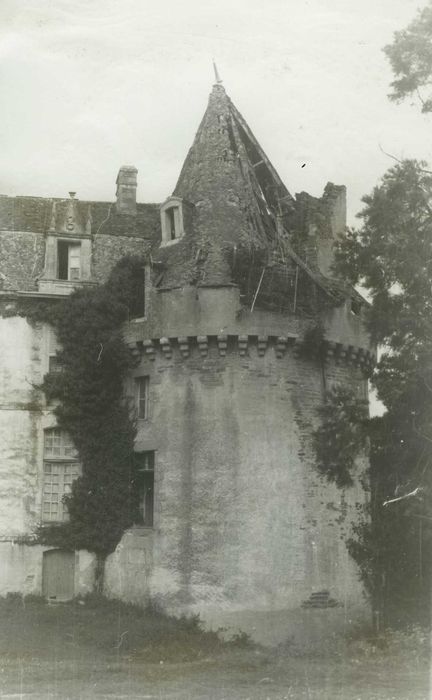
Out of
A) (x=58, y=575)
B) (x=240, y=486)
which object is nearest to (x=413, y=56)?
(x=240, y=486)

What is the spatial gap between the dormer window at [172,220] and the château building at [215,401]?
0.04 meters

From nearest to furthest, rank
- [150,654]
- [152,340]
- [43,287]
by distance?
[150,654]
[152,340]
[43,287]

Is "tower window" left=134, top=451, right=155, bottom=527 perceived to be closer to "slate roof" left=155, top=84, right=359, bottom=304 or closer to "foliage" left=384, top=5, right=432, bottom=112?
"slate roof" left=155, top=84, right=359, bottom=304

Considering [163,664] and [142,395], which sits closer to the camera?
[163,664]

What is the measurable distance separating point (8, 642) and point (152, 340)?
7.90 m

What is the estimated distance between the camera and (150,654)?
20984 millimetres

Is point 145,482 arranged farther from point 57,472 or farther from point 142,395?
point 57,472

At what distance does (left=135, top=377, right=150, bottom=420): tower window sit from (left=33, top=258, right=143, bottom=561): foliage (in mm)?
316

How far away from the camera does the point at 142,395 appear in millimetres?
25094

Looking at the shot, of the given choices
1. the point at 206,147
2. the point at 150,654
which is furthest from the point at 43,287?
the point at 150,654

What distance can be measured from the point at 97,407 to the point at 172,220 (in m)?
5.46

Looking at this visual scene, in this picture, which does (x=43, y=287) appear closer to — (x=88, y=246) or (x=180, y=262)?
(x=88, y=246)

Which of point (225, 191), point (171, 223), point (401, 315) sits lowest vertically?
point (401, 315)

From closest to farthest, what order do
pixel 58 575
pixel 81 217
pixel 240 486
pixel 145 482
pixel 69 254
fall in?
pixel 240 486, pixel 145 482, pixel 58 575, pixel 69 254, pixel 81 217
